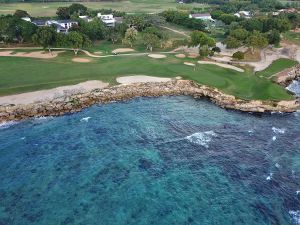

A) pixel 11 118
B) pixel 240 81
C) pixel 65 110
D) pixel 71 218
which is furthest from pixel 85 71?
pixel 71 218

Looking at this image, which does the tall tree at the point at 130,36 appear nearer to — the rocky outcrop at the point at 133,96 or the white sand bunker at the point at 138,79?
the white sand bunker at the point at 138,79

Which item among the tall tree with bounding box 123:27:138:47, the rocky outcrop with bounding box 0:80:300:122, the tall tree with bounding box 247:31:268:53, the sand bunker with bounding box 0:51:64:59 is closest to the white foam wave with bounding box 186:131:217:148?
the rocky outcrop with bounding box 0:80:300:122

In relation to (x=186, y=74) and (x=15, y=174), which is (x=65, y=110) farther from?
(x=186, y=74)

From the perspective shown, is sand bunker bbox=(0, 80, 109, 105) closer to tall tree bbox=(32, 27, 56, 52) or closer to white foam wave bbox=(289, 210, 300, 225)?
tall tree bbox=(32, 27, 56, 52)

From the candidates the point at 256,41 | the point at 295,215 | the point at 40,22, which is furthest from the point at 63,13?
the point at 295,215

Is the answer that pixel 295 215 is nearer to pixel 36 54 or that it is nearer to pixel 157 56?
pixel 157 56
